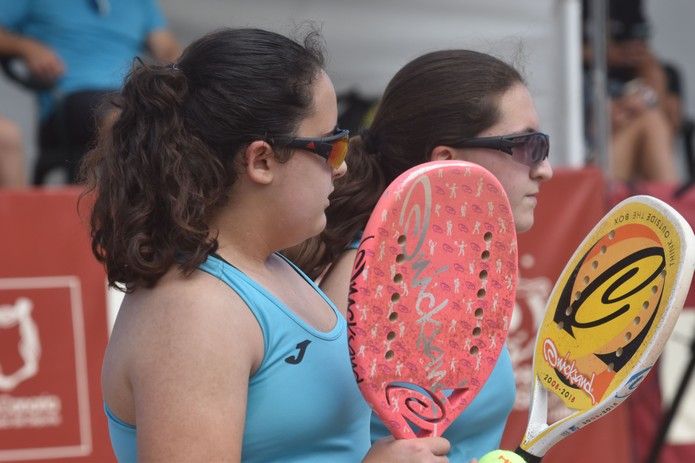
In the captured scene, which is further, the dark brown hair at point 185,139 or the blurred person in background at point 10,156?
the blurred person in background at point 10,156

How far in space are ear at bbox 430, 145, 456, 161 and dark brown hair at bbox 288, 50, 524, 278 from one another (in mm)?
12

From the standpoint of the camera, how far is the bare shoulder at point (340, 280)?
2033 millimetres

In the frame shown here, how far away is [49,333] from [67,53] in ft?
4.38

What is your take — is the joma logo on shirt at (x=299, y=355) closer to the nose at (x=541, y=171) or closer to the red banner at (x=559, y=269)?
the nose at (x=541, y=171)

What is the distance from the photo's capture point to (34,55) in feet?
15.0

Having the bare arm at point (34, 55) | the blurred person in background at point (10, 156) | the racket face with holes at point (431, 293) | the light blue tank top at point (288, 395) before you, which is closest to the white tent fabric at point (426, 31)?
the bare arm at point (34, 55)

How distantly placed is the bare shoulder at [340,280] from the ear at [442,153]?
0.78 feet

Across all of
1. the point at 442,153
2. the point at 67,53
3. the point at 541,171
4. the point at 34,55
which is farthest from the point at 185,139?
the point at 67,53

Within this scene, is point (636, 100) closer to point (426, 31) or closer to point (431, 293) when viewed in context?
point (426, 31)

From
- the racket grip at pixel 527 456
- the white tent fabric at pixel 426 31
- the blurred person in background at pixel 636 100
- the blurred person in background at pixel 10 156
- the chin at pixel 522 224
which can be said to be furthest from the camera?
the blurred person in background at pixel 636 100

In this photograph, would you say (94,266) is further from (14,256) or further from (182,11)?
(182,11)

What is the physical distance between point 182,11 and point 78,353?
2.13 m

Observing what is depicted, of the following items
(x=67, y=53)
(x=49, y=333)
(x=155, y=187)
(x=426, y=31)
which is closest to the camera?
(x=155, y=187)

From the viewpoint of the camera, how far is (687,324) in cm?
447
